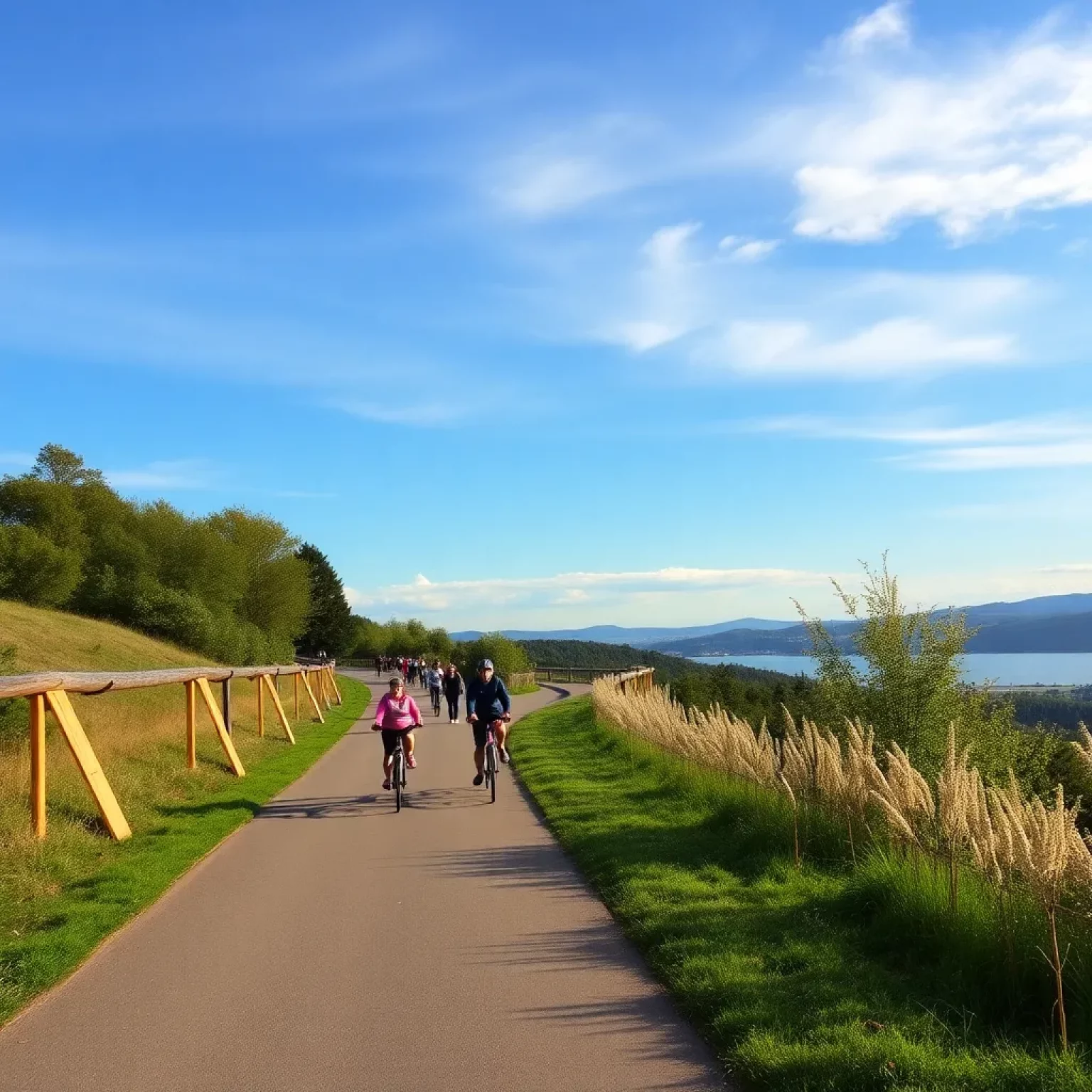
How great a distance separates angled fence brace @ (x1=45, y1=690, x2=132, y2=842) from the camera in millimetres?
10812

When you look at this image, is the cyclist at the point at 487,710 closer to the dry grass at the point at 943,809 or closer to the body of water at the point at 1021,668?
the dry grass at the point at 943,809

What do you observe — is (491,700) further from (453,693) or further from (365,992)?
(453,693)

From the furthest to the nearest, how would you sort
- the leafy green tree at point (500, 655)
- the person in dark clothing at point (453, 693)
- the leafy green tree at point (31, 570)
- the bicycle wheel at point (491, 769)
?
the leafy green tree at point (500, 655) < the leafy green tree at point (31, 570) < the person in dark clothing at point (453, 693) < the bicycle wheel at point (491, 769)

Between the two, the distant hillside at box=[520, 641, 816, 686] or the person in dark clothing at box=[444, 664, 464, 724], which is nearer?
the person in dark clothing at box=[444, 664, 464, 724]

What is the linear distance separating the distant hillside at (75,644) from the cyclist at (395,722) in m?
15.0

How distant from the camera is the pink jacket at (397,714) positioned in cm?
1451

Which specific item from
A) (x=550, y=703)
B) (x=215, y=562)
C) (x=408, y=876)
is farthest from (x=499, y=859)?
(x=215, y=562)

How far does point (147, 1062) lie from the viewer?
16.5 feet

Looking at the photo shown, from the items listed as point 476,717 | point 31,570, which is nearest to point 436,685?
point 31,570

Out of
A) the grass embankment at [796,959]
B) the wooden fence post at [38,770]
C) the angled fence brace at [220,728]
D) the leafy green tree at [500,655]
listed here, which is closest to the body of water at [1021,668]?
the grass embankment at [796,959]

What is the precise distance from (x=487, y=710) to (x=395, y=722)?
1.34 metres

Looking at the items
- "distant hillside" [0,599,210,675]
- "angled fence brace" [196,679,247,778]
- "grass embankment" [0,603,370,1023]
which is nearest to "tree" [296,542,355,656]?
"distant hillside" [0,599,210,675]

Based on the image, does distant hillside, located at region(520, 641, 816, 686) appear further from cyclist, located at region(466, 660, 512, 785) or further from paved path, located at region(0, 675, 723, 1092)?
paved path, located at region(0, 675, 723, 1092)

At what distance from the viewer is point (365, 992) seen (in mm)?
6047
